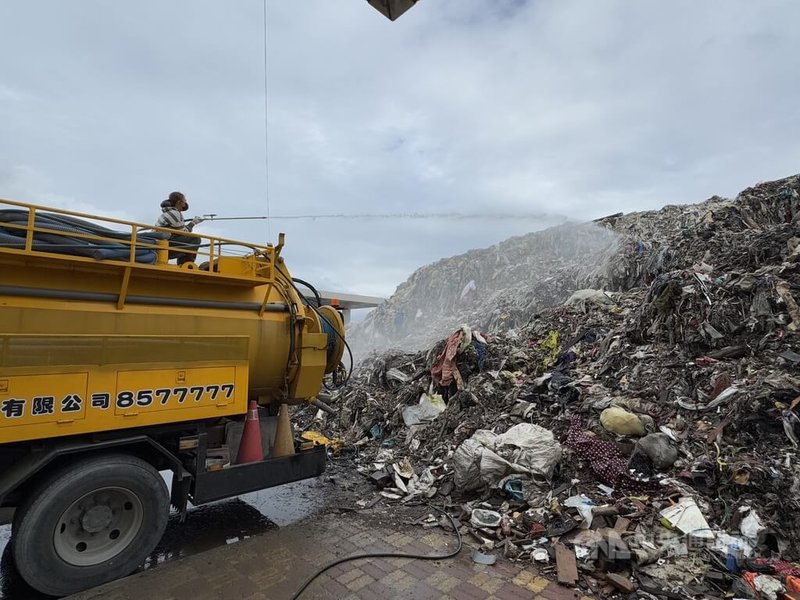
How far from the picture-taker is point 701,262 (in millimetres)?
8555

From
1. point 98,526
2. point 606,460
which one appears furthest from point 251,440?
point 606,460

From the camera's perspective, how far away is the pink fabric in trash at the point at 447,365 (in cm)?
763

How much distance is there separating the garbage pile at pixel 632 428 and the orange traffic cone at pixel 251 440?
63.6 inches

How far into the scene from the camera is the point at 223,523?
15.1 ft

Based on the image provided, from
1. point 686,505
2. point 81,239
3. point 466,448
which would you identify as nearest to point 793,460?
point 686,505

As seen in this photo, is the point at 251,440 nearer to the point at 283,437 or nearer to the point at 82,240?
the point at 283,437


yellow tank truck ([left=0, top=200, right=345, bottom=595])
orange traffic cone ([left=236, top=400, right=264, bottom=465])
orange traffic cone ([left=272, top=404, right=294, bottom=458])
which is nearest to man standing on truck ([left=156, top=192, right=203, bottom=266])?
yellow tank truck ([left=0, top=200, right=345, bottom=595])

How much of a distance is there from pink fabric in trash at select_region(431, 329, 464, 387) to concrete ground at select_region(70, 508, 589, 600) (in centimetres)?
349

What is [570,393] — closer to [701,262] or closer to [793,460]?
[793,460]

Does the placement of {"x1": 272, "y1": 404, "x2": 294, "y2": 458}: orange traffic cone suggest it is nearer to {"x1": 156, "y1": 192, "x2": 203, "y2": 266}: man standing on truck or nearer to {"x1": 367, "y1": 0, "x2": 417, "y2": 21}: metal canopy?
{"x1": 156, "y1": 192, "x2": 203, "y2": 266}: man standing on truck

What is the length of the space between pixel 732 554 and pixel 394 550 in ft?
8.60

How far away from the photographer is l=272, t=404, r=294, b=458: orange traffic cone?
15.7ft

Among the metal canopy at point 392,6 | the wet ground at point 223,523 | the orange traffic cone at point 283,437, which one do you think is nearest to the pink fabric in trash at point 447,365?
the wet ground at point 223,523

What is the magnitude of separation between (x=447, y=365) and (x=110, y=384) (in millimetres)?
5309
